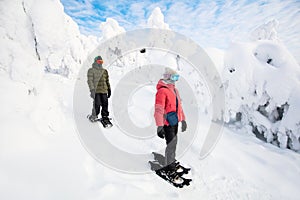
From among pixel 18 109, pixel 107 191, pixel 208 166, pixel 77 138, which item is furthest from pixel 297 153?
pixel 18 109

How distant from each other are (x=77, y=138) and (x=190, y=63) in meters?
8.68

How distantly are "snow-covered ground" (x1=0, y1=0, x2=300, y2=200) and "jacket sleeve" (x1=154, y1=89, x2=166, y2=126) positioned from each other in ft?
3.85

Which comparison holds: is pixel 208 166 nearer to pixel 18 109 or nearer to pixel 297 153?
pixel 297 153

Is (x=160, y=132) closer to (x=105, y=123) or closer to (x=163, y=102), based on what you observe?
(x=163, y=102)

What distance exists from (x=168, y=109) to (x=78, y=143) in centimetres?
228

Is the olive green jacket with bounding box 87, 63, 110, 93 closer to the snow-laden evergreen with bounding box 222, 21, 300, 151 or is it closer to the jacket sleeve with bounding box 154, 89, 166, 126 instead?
the jacket sleeve with bounding box 154, 89, 166, 126

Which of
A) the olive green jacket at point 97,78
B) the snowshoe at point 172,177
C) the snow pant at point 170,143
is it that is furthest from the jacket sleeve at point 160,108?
the olive green jacket at point 97,78

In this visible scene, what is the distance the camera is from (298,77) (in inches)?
228

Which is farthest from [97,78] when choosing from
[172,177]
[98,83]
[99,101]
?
[172,177]

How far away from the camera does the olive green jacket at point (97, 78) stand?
17.3ft

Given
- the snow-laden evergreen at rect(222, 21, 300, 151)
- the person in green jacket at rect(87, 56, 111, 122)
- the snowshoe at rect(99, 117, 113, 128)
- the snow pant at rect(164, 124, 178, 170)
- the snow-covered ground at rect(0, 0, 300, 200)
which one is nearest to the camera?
the snow-covered ground at rect(0, 0, 300, 200)

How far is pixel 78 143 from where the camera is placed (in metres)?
3.97

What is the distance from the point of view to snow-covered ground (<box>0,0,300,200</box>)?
2637mm

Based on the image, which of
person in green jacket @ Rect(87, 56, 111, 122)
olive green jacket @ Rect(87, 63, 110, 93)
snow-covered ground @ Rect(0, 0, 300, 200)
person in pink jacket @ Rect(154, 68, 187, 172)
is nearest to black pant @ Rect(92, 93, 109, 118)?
person in green jacket @ Rect(87, 56, 111, 122)
